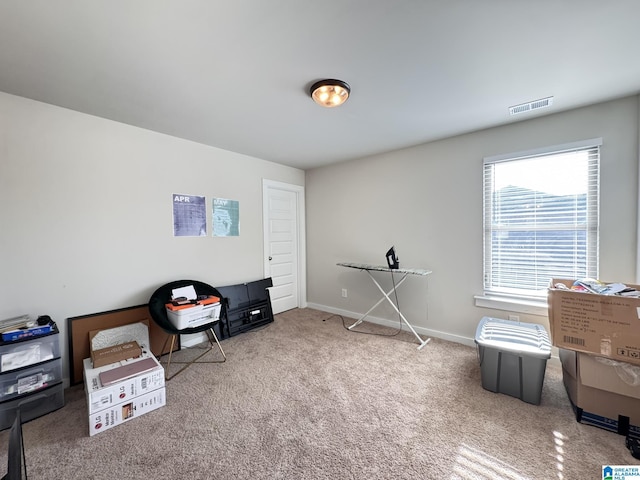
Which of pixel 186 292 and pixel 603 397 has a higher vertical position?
pixel 186 292

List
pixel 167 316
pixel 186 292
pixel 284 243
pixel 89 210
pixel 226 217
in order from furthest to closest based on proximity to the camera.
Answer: pixel 284 243 → pixel 226 217 → pixel 186 292 → pixel 167 316 → pixel 89 210

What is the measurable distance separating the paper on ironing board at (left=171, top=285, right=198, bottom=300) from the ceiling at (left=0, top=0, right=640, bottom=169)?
5.50 feet

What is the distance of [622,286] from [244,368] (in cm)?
305

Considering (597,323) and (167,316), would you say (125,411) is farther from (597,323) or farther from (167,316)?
(597,323)

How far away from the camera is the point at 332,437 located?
1.66m

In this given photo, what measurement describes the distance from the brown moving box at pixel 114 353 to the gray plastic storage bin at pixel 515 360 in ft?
9.47

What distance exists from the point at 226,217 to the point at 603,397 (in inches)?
147

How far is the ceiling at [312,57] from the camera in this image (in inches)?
51.1

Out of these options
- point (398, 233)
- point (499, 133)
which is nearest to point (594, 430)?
point (398, 233)

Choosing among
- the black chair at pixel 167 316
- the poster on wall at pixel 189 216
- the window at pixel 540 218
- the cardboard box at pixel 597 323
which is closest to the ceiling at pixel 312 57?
the window at pixel 540 218

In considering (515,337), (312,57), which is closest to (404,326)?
(515,337)

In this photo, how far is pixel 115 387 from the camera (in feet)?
5.88

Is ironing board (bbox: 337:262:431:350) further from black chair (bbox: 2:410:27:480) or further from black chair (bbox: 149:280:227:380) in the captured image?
black chair (bbox: 2:410:27:480)

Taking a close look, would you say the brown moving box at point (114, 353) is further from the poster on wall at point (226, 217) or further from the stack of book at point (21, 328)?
the poster on wall at point (226, 217)
